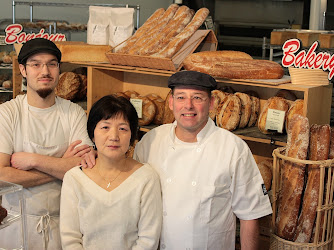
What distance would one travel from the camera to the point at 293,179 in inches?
97.5

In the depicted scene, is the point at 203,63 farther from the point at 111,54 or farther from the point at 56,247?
the point at 56,247

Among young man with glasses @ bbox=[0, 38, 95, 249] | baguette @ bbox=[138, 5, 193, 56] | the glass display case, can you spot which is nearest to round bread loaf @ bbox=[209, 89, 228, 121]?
baguette @ bbox=[138, 5, 193, 56]

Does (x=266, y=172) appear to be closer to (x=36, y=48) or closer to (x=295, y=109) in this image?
(x=295, y=109)

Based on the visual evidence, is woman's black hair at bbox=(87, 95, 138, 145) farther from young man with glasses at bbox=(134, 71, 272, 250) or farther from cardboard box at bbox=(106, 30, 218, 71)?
cardboard box at bbox=(106, 30, 218, 71)

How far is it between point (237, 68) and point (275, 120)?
1.19ft

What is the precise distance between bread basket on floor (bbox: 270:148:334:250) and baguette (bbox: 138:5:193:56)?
42.5 inches

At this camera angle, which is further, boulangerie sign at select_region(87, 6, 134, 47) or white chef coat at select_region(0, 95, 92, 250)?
boulangerie sign at select_region(87, 6, 134, 47)

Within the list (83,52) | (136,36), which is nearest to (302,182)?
(136,36)

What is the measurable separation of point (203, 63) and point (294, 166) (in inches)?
31.9

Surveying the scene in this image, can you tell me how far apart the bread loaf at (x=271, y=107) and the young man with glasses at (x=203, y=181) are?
2.52ft

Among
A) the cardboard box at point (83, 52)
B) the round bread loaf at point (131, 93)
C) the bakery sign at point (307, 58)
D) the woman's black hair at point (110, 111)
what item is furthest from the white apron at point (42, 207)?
the bakery sign at point (307, 58)

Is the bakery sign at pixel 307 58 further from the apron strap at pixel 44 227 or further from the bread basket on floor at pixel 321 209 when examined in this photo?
the apron strap at pixel 44 227

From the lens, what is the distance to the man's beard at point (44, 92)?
2270mm

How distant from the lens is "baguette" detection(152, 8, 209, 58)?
3023 mm
